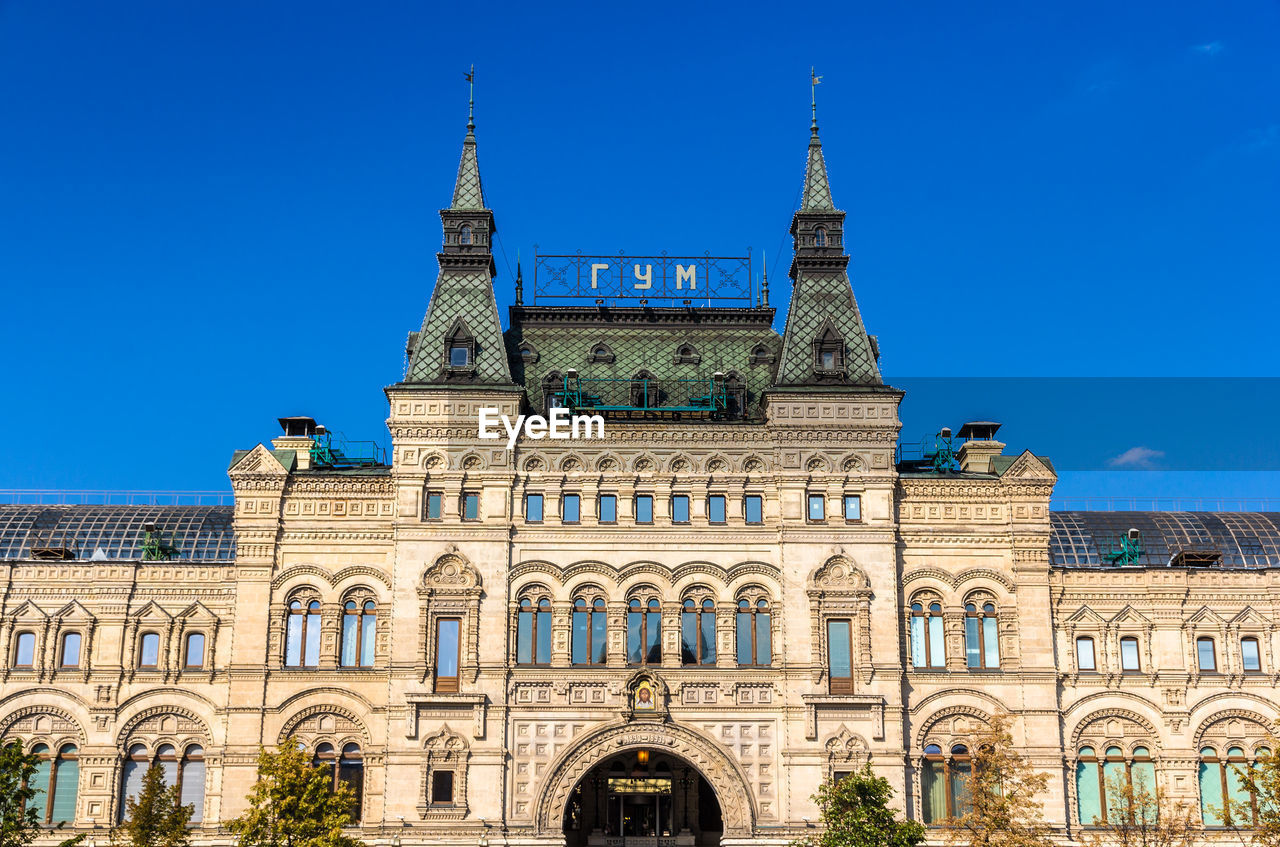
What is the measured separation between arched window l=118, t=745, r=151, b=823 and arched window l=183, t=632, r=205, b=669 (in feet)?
14.6

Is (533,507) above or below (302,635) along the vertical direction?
above

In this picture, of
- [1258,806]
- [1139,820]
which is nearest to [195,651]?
[1139,820]

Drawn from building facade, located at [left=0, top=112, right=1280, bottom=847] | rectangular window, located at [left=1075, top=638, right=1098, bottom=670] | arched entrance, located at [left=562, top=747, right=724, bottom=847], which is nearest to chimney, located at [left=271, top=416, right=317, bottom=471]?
building facade, located at [left=0, top=112, right=1280, bottom=847]

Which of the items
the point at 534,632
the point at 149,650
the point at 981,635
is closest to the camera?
the point at 534,632

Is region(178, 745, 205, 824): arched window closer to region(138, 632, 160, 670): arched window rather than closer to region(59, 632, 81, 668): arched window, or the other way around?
region(138, 632, 160, 670): arched window

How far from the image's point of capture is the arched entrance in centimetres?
7244

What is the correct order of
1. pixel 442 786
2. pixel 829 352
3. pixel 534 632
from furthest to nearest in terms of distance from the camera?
pixel 829 352
pixel 534 632
pixel 442 786

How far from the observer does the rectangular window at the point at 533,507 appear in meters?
67.9

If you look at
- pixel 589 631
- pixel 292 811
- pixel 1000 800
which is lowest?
pixel 292 811

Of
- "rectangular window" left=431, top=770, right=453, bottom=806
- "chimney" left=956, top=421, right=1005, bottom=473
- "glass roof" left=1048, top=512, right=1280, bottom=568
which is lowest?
"rectangular window" left=431, top=770, right=453, bottom=806

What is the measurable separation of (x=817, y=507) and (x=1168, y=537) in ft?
67.3

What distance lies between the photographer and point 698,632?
6706 centimetres

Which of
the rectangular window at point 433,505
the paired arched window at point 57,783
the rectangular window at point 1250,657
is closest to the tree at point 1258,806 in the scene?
the rectangular window at point 1250,657

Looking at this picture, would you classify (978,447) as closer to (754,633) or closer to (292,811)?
(754,633)
